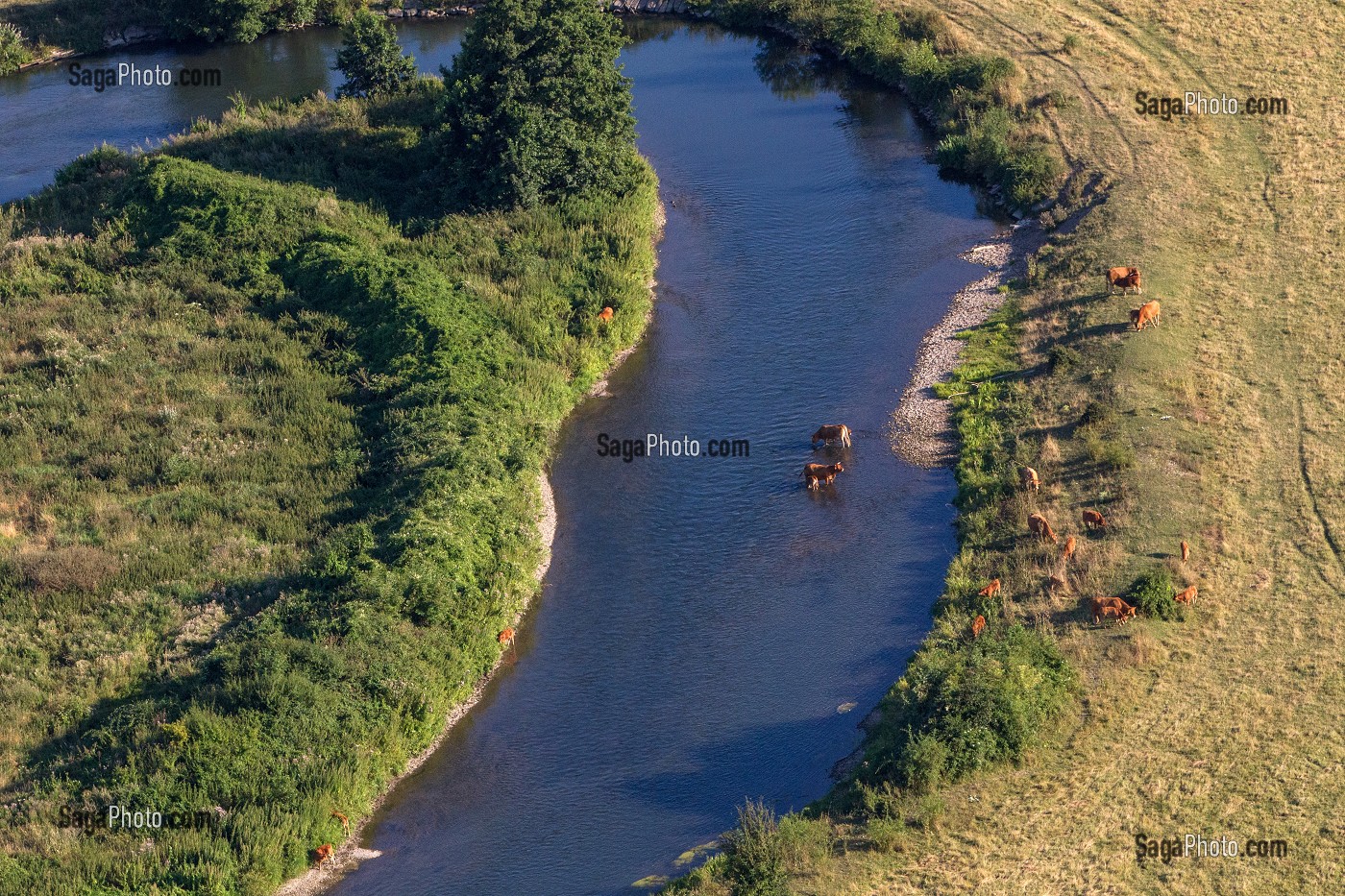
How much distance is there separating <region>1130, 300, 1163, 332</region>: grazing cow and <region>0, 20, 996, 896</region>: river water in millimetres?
7203

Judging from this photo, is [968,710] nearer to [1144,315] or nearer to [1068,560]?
[1068,560]

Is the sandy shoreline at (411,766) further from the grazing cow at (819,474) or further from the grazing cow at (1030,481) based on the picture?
the grazing cow at (1030,481)

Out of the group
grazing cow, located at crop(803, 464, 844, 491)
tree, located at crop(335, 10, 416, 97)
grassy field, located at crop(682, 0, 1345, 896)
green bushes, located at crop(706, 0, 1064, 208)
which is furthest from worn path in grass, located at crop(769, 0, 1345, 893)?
tree, located at crop(335, 10, 416, 97)

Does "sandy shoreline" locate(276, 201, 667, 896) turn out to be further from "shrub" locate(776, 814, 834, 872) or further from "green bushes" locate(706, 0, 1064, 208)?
"green bushes" locate(706, 0, 1064, 208)

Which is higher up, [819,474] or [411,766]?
[819,474]

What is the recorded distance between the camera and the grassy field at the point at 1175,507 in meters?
28.2

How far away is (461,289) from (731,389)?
1026cm

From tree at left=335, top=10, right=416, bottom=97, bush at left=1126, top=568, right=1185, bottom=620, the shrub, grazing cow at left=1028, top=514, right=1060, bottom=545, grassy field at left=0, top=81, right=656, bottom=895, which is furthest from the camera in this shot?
tree at left=335, top=10, right=416, bottom=97

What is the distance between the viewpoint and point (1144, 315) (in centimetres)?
4434

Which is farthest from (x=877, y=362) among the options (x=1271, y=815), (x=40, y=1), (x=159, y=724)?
(x=40, y=1)

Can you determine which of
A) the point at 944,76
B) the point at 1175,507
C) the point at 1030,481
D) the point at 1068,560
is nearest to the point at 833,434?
the point at 1030,481

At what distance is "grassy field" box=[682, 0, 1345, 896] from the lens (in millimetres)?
28188

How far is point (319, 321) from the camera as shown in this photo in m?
45.7

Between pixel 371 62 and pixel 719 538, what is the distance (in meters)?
33.5
